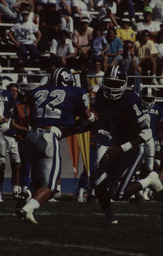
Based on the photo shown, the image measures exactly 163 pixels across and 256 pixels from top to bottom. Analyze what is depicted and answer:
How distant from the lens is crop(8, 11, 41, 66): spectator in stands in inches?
514

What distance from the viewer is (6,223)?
606cm

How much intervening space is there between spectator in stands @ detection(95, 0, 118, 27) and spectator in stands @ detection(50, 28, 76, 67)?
5.76 ft

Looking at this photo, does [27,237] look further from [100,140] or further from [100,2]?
[100,2]

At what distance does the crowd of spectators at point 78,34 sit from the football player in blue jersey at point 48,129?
21.4 feet

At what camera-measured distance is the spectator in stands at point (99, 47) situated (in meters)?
13.2

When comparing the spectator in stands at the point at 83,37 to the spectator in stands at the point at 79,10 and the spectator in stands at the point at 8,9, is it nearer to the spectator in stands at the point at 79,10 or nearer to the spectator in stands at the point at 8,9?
the spectator in stands at the point at 79,10

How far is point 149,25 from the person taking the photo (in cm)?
1491

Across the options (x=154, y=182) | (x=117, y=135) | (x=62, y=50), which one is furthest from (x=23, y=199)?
(x=62, y=50)

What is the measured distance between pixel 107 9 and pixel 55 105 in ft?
29.2

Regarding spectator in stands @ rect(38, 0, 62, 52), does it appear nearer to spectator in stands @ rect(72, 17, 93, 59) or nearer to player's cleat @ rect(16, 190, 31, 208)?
spectator in stands @ rect(72, 17, 93, 59)

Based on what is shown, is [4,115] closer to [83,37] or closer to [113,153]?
[113,153]

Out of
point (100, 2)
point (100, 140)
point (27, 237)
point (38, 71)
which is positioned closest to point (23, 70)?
point (38, 71)

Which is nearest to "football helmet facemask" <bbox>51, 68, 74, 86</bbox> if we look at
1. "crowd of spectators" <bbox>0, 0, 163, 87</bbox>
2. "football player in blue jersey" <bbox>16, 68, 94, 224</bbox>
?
"football player in blue jersey" <bbox>16, 68, 94, 224</bbox>

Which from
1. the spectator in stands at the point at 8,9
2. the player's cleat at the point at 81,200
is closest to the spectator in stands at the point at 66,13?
the spectator in stands at the point at 8,9
